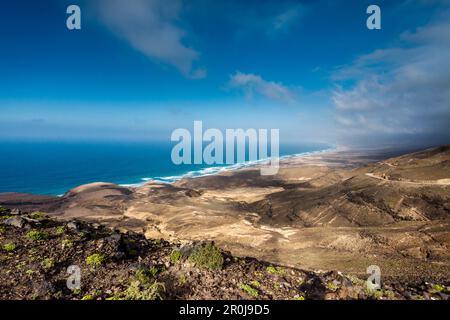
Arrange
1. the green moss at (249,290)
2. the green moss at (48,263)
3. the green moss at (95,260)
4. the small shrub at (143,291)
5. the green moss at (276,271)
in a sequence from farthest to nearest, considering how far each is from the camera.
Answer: the green moss at (276,271)
the green moss at (95,260)
the green moss at (48,263)
the green moss at (249,290)
the small shrub at (143,291)

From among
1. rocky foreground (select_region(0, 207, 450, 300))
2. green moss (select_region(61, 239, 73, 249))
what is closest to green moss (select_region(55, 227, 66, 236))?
rocky foreground (select_region(0, 207, 450, 300))

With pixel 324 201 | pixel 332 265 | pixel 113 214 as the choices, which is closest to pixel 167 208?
pixel 113 214

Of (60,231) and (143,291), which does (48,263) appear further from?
(143,291)

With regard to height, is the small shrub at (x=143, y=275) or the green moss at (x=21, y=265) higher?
the green moss at (x=21, y=265)

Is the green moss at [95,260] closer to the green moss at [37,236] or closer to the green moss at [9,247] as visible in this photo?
the green moss at [37,236]

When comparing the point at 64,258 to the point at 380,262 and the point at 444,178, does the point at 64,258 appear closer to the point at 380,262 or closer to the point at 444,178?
the point at 380,262

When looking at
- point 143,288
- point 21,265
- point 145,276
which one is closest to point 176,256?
point 145,276

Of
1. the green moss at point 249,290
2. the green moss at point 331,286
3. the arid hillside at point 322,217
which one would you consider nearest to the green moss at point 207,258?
the green moss at point 249,290
